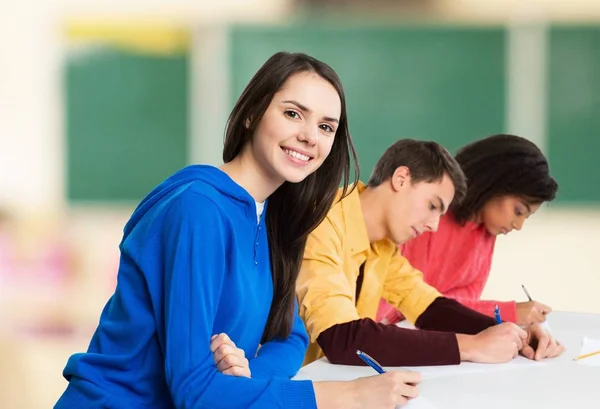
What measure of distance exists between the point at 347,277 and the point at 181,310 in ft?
2.38

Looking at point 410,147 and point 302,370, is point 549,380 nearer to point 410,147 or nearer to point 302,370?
point 302,370

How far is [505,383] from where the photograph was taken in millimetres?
1374

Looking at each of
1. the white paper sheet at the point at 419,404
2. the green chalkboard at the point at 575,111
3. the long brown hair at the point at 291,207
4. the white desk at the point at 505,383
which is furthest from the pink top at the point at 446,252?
the green chalkboard at the point at 575,111

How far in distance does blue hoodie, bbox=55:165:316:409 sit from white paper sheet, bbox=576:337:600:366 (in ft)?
2.18

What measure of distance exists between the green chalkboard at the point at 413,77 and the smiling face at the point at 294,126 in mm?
3929

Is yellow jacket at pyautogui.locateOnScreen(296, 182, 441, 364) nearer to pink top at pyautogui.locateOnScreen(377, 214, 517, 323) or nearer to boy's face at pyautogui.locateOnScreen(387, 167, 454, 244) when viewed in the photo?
boy's face at pyautogui.locateOnScreen(387, 167, 454, 244)

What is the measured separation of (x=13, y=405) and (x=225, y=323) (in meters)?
2.84

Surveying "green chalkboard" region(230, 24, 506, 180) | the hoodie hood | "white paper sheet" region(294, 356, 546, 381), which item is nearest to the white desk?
"white paper sheet" region(294, 356, 546, 381)

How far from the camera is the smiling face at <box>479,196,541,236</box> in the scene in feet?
7.11

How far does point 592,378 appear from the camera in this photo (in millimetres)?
1440

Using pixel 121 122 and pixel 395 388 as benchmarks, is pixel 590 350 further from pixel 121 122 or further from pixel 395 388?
pixel 121 122

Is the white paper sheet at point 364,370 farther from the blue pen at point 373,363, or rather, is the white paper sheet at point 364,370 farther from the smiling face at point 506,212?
the smiling face at point 506,212

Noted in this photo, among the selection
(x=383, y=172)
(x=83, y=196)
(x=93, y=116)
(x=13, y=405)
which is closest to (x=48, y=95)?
(x=93, y=116)

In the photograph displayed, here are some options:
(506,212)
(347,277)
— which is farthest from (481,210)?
(347,277)
